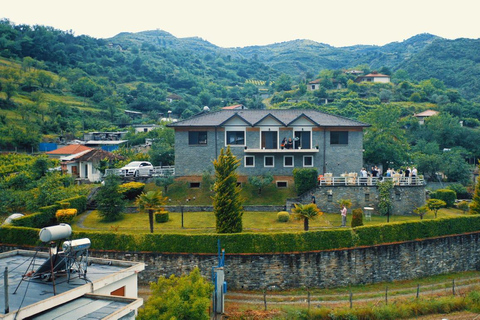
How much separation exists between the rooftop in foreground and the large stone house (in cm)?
2402

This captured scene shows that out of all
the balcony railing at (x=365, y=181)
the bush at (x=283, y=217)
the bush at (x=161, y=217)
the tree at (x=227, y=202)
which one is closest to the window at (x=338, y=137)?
the balcony railing at (x=365, y=181)

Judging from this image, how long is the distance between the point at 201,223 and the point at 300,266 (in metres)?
9.64

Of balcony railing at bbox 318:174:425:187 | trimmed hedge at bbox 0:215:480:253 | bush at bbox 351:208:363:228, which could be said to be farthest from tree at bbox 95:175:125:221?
bush at bbox 351:208:363:228

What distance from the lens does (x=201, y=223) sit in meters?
33.9

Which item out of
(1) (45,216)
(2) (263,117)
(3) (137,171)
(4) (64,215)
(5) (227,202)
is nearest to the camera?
(5) (227,202)

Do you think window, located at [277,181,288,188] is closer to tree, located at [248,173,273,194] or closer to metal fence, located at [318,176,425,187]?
tree, located at [248,173,273,194]

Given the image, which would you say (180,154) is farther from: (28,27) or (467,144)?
(28,27)

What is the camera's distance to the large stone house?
140 feet

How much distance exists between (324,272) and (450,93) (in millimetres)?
98403

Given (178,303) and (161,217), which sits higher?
(161,217)

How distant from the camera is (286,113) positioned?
46.2 metres

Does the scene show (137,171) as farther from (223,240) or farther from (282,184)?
(223,240)

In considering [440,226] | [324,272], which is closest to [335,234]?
[324,272]

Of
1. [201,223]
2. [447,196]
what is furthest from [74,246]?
[447,196]
